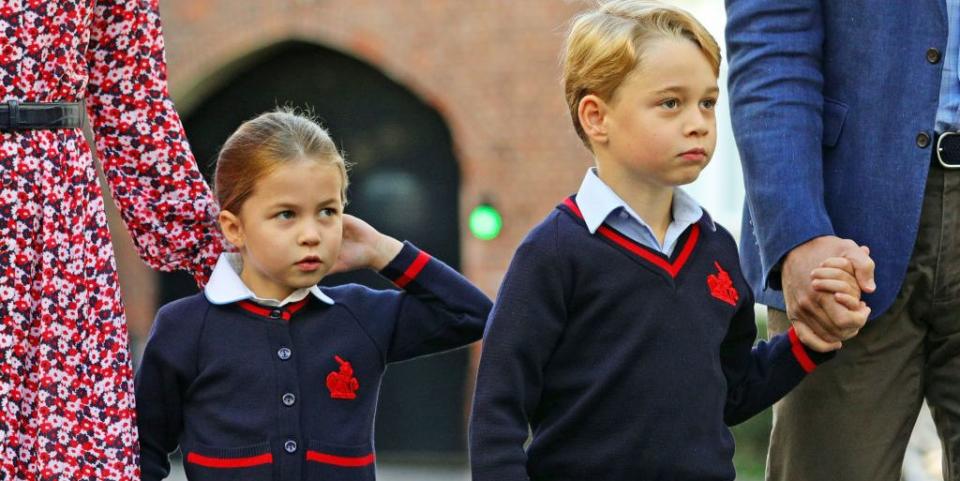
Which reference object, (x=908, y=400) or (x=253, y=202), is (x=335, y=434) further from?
(x=908, y=400)

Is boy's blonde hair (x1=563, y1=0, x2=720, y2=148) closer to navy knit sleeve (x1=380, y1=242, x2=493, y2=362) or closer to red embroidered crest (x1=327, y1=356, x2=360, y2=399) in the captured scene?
navy knit sleeve (x1=380, y1=242, x2=493, y2=362)

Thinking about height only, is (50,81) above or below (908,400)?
above

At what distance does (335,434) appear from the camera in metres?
3.34

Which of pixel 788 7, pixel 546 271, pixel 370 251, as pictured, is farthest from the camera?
pixel 370 251

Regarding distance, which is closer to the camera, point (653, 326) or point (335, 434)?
point (653, 326)

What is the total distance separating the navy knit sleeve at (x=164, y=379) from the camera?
3.34 meters

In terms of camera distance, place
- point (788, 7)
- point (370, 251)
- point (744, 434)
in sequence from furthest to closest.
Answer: point (744, 434) → point (370, 251) → point (788, 7)

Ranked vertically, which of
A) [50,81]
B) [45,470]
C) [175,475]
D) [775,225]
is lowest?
[175,475]

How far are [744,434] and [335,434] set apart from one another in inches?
279

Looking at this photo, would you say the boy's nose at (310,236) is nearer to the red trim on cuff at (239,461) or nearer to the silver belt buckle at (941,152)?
the red trim on cuff at (239,461)

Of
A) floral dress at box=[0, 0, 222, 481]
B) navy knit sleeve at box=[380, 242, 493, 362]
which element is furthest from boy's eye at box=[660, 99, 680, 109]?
floral dress at box=[0, 0, 222, 481]

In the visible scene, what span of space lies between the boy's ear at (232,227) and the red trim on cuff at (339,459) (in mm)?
469

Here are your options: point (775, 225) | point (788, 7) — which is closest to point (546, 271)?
point (775, 225)

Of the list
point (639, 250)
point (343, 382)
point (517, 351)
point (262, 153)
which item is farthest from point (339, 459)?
point (639, 250)
